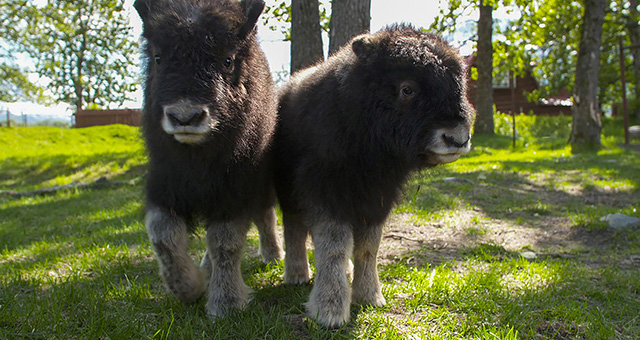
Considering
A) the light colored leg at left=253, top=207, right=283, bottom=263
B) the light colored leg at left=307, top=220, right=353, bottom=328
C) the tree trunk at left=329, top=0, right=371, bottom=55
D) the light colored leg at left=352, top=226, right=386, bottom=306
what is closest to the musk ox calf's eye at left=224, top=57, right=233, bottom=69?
the light colored leg at left=307, top=220, right=353, bottom=328

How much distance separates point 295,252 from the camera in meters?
4.21

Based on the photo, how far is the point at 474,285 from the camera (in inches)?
157

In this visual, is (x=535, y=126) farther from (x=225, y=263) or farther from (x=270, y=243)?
(x=225, y=263)

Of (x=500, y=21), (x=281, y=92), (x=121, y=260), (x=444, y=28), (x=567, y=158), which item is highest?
(x=500, y=21)

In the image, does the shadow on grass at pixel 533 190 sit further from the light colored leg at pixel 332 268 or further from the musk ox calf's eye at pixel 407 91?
the musk ox calf's eye at pixel 407 91

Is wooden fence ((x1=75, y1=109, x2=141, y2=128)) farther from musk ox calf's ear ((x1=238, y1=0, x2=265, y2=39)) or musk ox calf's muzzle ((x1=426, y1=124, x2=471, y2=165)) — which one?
musk ox calf's muzzle ((x1=426, y1=124, x2=471, y2=165))

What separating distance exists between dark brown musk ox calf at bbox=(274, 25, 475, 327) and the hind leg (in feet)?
2.90

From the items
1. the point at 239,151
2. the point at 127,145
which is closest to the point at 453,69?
the point at 239,151

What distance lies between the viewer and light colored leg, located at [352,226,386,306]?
145 inches

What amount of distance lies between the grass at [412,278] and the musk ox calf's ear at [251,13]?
145 centimetres

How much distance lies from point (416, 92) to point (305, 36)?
4514 millimetres

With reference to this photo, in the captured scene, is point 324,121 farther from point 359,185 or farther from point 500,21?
point 500,21

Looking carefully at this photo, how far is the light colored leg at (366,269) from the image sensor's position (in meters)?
3.69

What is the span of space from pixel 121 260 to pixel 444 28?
44.7ft
